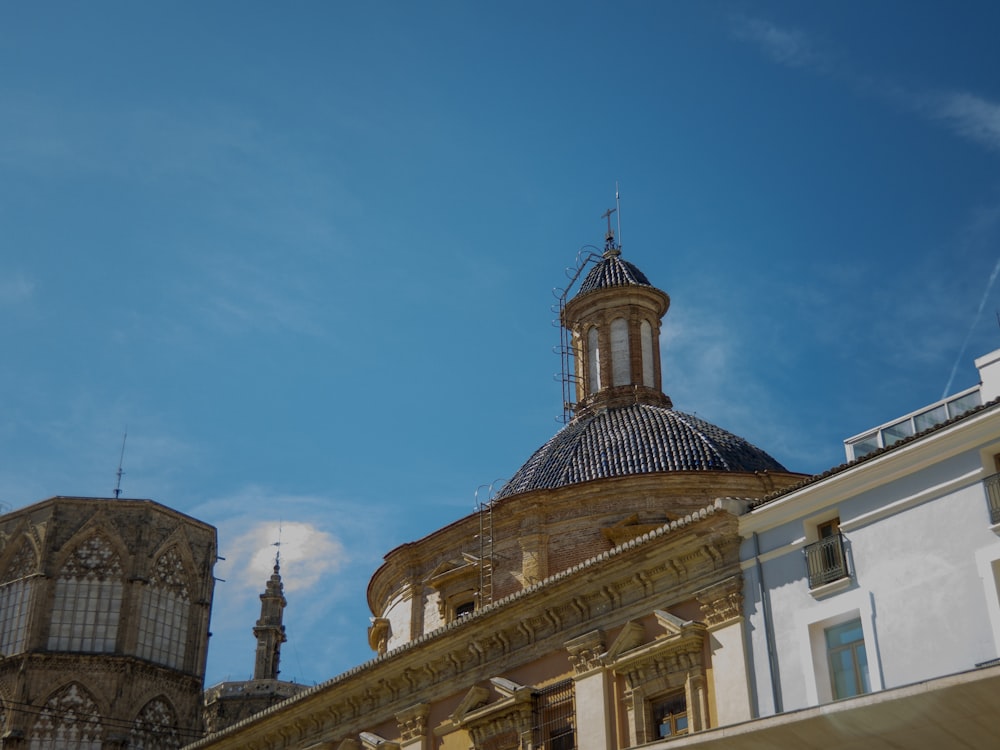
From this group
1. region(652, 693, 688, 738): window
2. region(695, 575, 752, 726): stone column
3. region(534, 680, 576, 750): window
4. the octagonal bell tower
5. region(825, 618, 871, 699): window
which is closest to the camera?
region(825, 618, 871, 699): window

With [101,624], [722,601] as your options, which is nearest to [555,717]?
[722,601]

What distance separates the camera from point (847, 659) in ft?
57.9

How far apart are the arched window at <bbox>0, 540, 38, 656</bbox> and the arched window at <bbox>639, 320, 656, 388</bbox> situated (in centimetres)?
2094

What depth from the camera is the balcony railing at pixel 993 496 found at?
1634cm

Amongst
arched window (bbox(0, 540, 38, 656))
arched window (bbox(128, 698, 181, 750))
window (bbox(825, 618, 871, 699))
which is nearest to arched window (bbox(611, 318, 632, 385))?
arched window (bbox(128, 698, 181, 750))

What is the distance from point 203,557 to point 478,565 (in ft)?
62.8

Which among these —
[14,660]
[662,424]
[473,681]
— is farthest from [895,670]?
[14,660]

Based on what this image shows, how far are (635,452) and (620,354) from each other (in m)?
5.88

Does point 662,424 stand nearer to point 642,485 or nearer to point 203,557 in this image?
point 642,485

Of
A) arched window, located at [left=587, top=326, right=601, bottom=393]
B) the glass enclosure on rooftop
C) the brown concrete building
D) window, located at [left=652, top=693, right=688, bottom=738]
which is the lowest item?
window, located at [left=652, top=693, right=688, bottom=738]

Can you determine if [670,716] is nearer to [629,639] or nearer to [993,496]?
[629,639]

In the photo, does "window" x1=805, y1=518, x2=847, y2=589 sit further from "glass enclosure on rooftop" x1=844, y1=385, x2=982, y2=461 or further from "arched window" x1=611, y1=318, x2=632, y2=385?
"arched window" x1=611, y1=318, x2=632, y2=385

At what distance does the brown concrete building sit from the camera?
42375mm

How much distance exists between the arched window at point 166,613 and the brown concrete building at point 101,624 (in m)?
0.04
